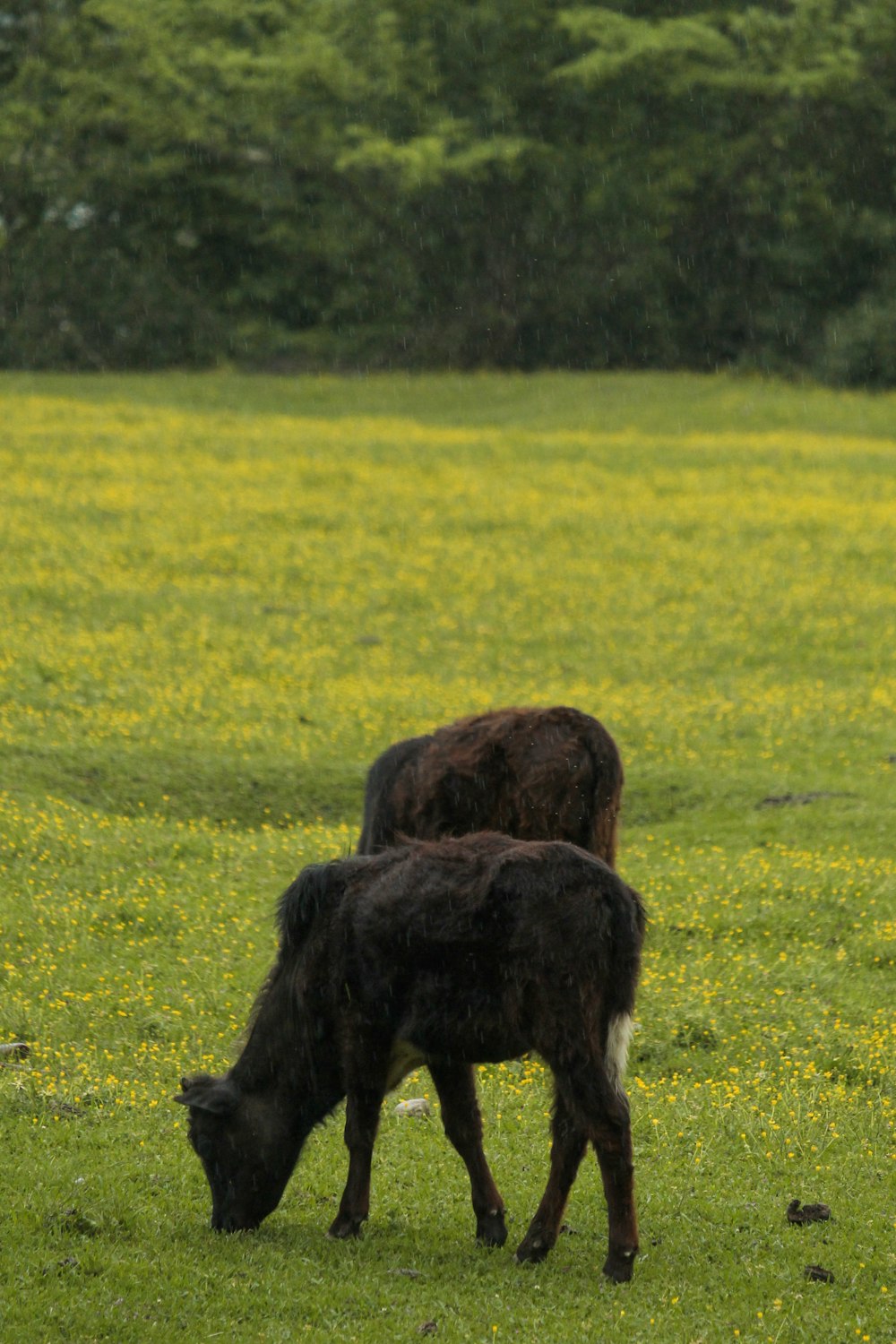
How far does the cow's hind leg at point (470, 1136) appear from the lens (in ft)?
26.5

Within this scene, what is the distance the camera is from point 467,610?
25406 mm

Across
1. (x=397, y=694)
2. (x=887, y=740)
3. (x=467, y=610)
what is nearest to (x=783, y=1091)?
(x=887, y=740)

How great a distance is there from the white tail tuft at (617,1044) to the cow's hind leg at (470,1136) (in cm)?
80

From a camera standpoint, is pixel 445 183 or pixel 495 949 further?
pixel 445 183

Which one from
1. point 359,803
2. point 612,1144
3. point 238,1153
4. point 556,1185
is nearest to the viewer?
point 612,1144

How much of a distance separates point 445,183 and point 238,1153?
4694cm

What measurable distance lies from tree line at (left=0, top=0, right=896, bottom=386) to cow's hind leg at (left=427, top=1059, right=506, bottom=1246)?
4299cm

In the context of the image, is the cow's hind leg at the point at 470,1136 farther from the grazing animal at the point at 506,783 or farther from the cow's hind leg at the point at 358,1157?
the grazing animal at the point at 506,783

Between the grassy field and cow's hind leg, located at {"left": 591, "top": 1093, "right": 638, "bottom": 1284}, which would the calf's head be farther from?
cow's hind leg, located at {"left": 591, "top": 1093, "right": 638, "bottom": 1284}

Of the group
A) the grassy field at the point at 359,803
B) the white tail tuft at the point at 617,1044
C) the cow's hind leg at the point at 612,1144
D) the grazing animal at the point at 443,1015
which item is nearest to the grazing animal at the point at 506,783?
the grassy field at the point at 359,803

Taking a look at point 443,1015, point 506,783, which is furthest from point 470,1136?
point 506,783

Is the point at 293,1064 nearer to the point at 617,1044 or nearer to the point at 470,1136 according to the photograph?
the point at 470,1136

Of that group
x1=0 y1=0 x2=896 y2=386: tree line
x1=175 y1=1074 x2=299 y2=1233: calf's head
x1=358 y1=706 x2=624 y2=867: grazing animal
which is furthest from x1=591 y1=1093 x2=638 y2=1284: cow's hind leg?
x1=0 y1=0 x2=896 y2=386: tree line

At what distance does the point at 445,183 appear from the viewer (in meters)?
51.7
